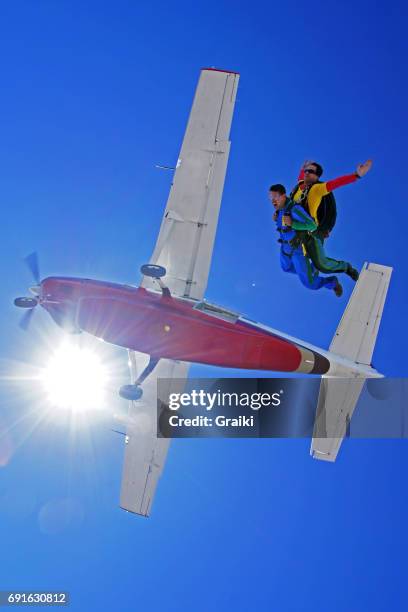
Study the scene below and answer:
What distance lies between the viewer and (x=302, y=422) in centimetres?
1445

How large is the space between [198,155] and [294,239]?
10.2 feet

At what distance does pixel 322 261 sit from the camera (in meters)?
14.4

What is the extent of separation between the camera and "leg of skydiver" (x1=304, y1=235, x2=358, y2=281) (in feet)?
46.5

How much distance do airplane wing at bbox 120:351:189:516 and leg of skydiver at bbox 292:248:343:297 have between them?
4913 mm

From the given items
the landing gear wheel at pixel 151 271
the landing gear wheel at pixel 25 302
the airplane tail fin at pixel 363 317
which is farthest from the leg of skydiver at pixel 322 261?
the landing gear wheel at pixel 25 302

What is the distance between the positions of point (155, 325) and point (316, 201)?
4.83m

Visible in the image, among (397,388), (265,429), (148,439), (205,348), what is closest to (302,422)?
(265,429)

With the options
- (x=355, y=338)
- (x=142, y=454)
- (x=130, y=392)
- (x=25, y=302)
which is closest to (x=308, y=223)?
(x=355, y=338)

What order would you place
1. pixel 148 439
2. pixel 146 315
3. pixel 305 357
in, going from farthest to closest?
pixel 148 439
pixel 305 357
pixel 146 315

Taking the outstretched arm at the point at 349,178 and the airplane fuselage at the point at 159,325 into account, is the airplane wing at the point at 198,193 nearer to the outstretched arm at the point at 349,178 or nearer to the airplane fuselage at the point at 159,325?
the airplane fuselage at the point at 159,325

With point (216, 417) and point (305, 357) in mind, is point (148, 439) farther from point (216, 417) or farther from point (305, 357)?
point (305, 357)

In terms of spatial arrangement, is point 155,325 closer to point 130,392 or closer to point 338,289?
point 130,392

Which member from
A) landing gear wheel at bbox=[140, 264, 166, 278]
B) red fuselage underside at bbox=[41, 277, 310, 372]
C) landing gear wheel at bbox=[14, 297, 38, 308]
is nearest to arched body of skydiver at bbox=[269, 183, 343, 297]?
red fuselage underside at bbox=[41, 277, 310, 372]

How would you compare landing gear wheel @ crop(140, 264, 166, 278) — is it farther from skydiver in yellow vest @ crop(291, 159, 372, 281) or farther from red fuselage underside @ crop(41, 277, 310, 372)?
skydiver in yellow vest @ crop(291, 159, 372, 281)
